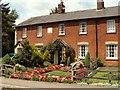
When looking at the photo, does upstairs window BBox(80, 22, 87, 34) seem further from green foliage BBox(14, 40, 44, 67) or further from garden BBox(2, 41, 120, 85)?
green foliage BBox(14, 40, 44, 67)

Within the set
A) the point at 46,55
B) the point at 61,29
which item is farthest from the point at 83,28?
the point at 46,55

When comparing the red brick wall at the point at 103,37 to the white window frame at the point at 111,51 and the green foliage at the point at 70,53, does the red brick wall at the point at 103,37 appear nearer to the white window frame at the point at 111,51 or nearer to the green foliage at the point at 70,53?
the white window frame at the point at 111,51

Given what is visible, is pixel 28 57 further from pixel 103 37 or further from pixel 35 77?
pixel 103 37

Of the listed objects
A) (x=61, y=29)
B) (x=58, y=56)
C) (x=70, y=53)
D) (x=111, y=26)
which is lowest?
(x=58, y=56)

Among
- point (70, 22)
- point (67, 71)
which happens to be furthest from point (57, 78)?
point (70, 22)

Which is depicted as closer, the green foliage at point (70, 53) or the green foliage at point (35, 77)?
the green foliage at point (35, 77)

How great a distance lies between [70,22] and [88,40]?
385 cm

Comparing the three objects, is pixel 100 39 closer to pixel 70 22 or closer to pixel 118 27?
pixel 118 27

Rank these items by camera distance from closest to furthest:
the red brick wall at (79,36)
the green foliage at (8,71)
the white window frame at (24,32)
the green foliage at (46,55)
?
1. the green foliage at (8,71)
2. the red brick wall at (79,36)
3. the green foliage at (46,55)
4. the white window frame at (24,32)

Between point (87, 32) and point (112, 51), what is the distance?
4.35m

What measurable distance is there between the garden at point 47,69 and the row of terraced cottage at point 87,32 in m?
1.37

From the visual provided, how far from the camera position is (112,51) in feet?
104

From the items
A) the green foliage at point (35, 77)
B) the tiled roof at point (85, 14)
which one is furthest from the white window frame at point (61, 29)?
the green foliage at point (35, 77)

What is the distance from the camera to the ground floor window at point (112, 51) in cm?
3144
